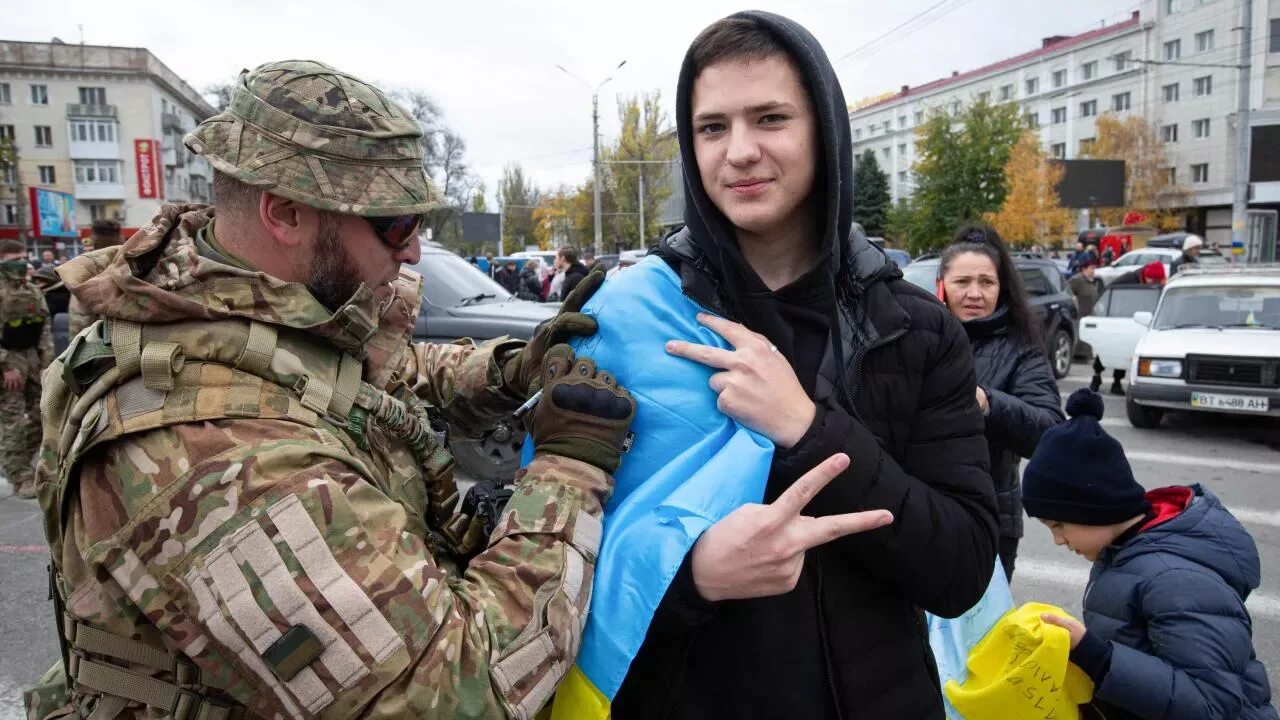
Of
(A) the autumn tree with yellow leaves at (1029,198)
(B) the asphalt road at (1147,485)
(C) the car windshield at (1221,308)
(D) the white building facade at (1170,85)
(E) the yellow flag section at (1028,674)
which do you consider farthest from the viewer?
(D) the white building facade at (1170,85)

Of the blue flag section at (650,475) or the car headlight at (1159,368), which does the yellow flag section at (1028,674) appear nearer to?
the blue flag section at (650,475)

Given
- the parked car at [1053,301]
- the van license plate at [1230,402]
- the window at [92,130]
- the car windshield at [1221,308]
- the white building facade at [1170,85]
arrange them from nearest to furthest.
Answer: the van license plate at [1230,402], the car windshield at [1221,308], the parked car at [1053,301], the white building facade at [1170,85], the window at [92,130]

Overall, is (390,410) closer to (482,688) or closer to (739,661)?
(482,688)

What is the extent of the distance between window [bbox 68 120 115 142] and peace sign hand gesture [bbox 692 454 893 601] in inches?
2729

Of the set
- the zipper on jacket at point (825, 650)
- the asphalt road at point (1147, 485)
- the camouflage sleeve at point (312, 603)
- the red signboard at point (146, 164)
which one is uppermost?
the red signboard at point (146, 164)

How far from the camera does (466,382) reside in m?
2.19

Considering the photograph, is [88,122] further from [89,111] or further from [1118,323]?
[1118,323]

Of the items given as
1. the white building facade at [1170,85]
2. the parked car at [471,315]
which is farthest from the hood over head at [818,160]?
the white building facade at [1170,85]

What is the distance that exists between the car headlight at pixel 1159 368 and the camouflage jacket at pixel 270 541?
30.2 feet

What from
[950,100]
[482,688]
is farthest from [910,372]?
[950,100]

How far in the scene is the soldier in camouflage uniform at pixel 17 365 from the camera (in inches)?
262

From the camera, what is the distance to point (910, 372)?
5.32ft

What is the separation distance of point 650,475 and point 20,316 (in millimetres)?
7309

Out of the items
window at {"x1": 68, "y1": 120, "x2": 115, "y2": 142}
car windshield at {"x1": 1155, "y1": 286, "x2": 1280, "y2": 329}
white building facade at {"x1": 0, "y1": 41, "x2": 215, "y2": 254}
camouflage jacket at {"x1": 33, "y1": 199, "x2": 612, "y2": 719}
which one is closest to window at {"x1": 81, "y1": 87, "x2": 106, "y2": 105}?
white building facade at {"x1": 0, "y1": 41, "x2": 215, "y2": 254}
